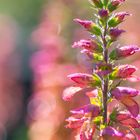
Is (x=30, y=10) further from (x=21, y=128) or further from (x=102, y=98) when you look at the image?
(x=102, y=98)

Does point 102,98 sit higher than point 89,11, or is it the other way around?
point 89,11

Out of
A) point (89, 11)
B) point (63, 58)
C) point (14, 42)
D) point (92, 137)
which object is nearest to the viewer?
point (92, 137)

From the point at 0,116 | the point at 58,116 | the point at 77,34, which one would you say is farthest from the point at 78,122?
the point at 0,116

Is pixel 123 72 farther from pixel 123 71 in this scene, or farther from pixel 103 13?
pixel 103 13

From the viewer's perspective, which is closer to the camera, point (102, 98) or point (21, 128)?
point (102, 98)

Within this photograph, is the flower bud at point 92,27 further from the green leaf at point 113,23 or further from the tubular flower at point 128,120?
the tubular flower at point 128,120

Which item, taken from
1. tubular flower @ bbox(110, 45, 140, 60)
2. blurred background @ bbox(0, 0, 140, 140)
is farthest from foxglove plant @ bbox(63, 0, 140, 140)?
blurred background @ bbox(0, 0, 140, 140)

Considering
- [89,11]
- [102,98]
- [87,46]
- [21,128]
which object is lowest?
[21,128]
